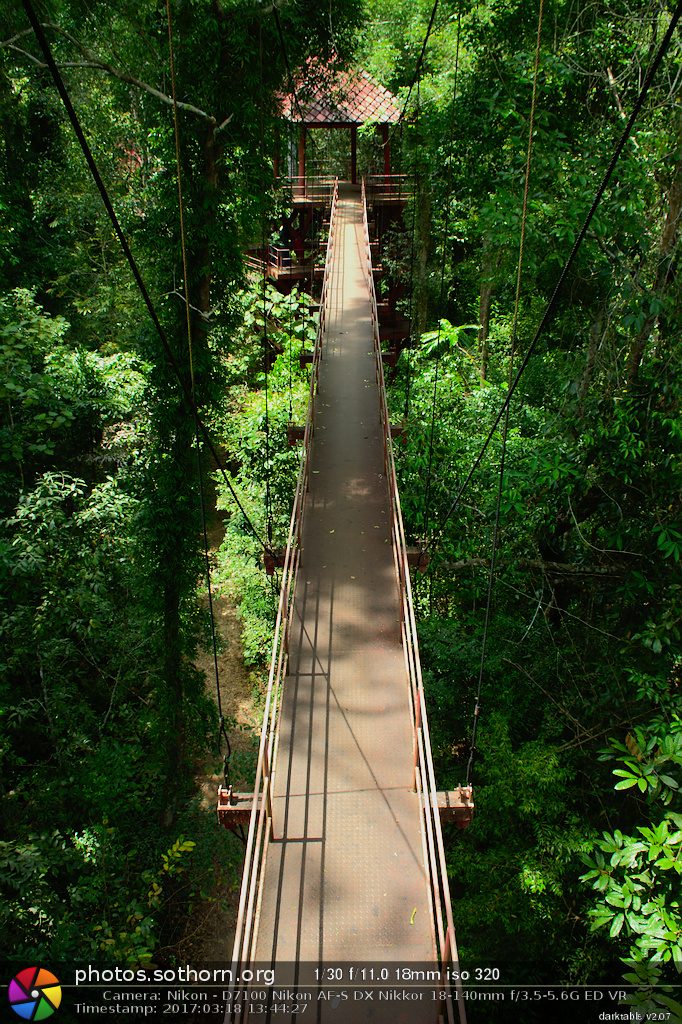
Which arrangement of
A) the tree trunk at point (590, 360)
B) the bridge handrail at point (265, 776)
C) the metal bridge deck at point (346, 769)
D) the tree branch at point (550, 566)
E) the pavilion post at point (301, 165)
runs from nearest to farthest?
the bridge handrail at point (265, 776)
the metal bridge deck at point (346, 769)
the tree trunk at point (590, 360)
the tree branch at point (550, 566)
the pavilion post at point (301, 165)

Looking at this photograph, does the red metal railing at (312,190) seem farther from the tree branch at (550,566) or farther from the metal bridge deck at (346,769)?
the metal bridge deck at (346,769)

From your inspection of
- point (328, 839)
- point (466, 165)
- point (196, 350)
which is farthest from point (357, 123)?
point (328, 839)

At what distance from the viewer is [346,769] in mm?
4156

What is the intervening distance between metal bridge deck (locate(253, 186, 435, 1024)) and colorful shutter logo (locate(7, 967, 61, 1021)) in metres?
3.99

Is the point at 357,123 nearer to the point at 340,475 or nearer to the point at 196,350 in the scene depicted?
the point at 196,350

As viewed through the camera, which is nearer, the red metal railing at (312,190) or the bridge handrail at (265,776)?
the bridge handrail at (265,776)

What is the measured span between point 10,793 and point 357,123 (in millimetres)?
12287

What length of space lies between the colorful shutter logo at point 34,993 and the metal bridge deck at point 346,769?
3.99 m

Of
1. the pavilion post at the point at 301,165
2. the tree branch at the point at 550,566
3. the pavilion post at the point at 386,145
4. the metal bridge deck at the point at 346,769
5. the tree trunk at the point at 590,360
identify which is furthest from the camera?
the pavilion post at the point at 386,145

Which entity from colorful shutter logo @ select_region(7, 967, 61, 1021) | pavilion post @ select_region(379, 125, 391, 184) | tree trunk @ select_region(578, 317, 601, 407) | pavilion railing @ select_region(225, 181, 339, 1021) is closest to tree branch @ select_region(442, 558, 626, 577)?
tree trunk @ select_region(578, 317, 601, 407)

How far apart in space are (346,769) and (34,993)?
4.34 meters

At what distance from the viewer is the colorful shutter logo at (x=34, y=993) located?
624 cm

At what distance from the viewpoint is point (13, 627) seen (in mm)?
7547

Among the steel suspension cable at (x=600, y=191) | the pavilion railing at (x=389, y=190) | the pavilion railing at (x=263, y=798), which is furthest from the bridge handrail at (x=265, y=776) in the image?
the pavilion railing at (x=389, y=190)
